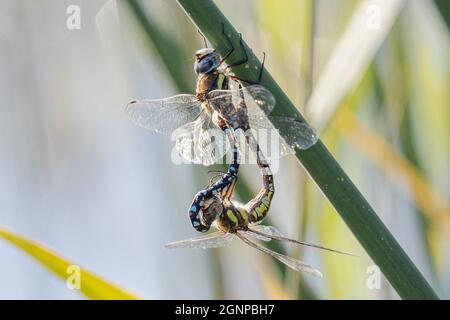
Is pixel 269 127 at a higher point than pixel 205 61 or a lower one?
lower

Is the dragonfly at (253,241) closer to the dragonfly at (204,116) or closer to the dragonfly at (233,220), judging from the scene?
the dragonfly at (233,220)

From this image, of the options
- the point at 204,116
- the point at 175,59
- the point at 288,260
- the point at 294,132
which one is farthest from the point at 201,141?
the point at 294,132

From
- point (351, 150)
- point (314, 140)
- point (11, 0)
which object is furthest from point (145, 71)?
point (314, 140)

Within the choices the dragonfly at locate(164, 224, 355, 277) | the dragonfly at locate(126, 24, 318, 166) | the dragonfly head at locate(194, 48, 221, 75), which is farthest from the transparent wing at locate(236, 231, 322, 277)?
the dragonfly head at locate(194, 48, 221, 75)

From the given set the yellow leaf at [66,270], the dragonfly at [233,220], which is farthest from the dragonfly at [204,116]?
the yellow leaf at [66,270]

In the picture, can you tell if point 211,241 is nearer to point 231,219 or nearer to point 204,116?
point 231,219

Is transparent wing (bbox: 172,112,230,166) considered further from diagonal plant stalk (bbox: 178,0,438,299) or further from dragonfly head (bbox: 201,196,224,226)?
diagonal plant stalk (bbox: 178,0,438,299)

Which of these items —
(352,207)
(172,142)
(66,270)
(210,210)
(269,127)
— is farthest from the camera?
(172,142)

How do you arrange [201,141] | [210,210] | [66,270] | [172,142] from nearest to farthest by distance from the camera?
[66,270] → [210,210] → [201,141] → [172,142]
